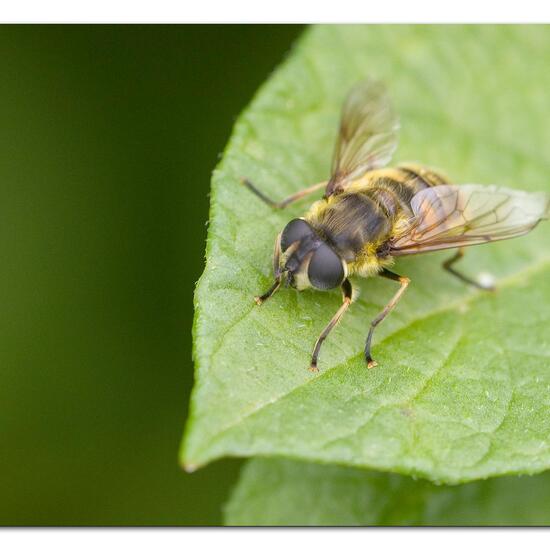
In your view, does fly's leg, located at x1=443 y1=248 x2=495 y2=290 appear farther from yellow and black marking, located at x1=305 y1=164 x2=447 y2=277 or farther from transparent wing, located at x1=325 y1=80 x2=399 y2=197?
transparent wing, located at x1=325 y1=80 x2=399 y2=197

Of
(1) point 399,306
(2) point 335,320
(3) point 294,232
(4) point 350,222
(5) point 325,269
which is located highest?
(3) point 294,232

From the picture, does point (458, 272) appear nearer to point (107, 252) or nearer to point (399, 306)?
point (399, 306)

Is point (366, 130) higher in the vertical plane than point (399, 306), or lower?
higher

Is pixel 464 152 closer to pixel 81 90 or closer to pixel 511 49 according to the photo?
pixel 511 49

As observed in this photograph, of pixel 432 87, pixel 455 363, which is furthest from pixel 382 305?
pixel 432 87

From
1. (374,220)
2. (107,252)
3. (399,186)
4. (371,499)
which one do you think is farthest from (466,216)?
(107,252)

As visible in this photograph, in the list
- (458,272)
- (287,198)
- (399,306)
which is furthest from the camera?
(458,272)

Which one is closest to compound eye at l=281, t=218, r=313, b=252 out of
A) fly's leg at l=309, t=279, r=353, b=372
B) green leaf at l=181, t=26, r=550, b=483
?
green leaf at l=181, t=26, r=550, b=483

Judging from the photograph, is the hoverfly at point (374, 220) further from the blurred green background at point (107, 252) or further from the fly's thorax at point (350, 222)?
the blurred green background at point (107, 252)
